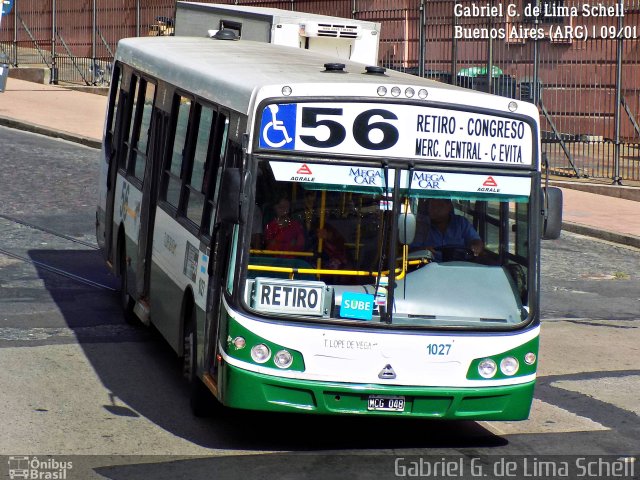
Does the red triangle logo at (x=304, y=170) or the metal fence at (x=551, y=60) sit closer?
the red triangle logo at (x=304, y=170)

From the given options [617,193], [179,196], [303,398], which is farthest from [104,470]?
[617,193]

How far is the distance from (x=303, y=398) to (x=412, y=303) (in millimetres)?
905

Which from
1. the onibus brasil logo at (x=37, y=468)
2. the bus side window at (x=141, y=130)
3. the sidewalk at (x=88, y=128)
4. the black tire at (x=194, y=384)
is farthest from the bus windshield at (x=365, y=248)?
the sidewalk at (x=88, y=128)

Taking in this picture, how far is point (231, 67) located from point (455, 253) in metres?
2.33

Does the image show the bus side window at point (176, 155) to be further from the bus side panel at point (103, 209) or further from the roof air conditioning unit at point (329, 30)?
the roof air conditioning unit at point (329, 30)

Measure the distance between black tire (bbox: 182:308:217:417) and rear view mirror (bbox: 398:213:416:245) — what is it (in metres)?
1.82

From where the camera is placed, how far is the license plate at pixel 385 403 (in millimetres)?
7781

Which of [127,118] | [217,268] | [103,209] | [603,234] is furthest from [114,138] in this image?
[603,234]

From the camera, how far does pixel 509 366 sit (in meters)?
7.97

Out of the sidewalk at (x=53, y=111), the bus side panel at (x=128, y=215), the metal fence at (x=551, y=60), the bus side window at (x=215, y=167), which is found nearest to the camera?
the bus side window at (x=215, y=167)

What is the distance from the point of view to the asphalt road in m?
7.75

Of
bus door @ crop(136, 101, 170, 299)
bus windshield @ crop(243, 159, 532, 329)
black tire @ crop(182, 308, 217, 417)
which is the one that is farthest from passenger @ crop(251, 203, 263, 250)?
bus door @ crop(136, 101, 170, 299)

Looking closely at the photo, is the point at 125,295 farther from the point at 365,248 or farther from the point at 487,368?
the point at 487,368

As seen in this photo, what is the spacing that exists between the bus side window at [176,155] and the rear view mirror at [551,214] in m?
2.95
